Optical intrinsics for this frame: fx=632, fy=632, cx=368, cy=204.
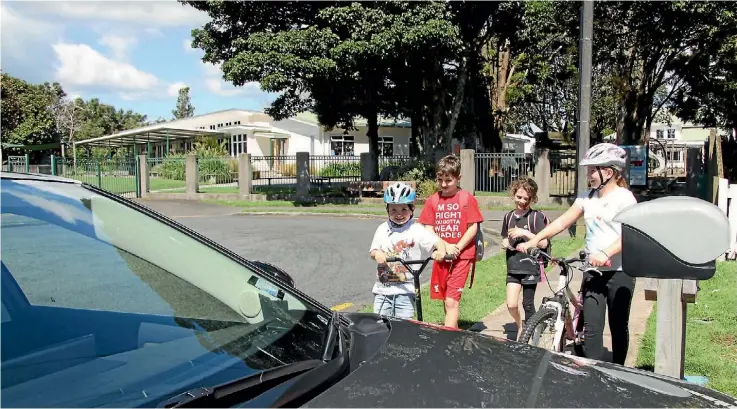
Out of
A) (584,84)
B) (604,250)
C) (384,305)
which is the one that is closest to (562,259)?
(604,250)

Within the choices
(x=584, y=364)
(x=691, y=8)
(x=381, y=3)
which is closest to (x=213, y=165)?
(x=381, y=3)

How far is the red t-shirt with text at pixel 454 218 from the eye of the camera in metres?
5.19

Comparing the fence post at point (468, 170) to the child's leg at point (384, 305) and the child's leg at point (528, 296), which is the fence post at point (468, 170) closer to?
the child's leg at point (528, 296)

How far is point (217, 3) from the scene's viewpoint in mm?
21484

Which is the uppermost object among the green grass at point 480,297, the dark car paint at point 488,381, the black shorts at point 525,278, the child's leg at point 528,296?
the dark car paint at point 488,381

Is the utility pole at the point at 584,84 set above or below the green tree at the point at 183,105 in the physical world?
below

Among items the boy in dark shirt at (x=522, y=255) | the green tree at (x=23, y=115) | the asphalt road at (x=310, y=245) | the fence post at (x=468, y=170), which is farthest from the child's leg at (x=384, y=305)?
the green tree at (x=23, y=115)

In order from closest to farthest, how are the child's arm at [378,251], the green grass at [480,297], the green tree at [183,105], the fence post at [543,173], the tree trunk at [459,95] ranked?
the child's arm at [378,251] < the green grass at [480,297] < the fence post at [543,173] < the tree trunk at [459,95] < the green tree at [183,105]

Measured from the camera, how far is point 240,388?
5.80 ft

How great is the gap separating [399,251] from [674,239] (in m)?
2.33

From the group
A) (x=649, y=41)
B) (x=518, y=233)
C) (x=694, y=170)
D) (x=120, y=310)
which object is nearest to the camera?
(x=120, y=310)

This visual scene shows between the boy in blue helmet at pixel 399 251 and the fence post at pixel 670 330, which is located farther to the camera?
the boy in blue helmet at pixel 399 251

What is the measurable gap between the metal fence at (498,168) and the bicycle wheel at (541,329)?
1853cm

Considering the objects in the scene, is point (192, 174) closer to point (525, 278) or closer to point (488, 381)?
point (525, 278)
